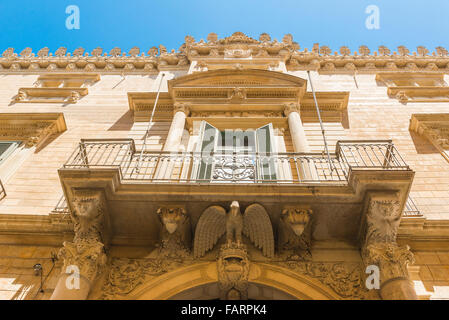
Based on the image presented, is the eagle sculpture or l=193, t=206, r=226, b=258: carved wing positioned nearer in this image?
the eagle sculpture

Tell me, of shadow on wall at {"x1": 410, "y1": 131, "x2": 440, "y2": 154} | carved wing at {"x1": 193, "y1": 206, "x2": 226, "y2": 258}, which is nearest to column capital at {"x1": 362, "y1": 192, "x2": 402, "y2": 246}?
carved wing at {"x1": 193, "y1": 206, "x2": 226, "y2": 258}

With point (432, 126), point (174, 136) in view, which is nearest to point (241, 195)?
point (174, 136)

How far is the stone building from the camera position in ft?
19.3

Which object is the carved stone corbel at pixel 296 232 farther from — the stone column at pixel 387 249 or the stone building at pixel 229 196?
the stone column at pixel 387 249

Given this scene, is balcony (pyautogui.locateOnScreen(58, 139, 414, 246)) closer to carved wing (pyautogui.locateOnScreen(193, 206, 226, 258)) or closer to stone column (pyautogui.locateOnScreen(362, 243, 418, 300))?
carved wing (pyautogui.locateOnScreen(193, 206, 226, 258))

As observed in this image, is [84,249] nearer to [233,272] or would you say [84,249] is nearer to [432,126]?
[233,272]

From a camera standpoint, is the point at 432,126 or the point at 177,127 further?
the point at 432,126

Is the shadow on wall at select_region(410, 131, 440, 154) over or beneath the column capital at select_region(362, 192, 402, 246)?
over

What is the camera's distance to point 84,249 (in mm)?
Answer: 5785

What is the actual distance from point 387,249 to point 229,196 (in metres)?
2.57

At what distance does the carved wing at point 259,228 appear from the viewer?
6094mm

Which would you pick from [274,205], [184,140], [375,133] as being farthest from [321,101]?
[274,205]
